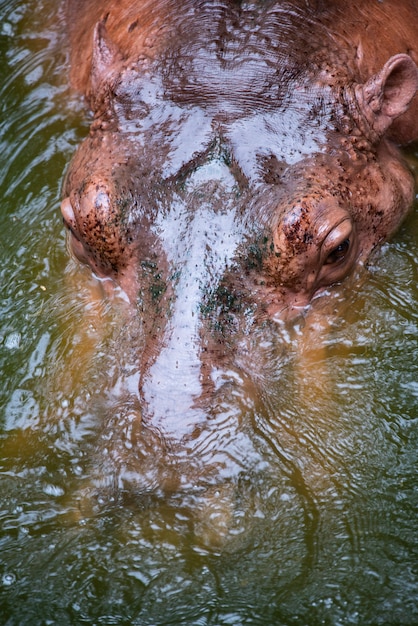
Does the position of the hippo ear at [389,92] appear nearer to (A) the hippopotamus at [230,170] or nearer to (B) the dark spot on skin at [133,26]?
(A) the hippopotamus at [230,170]

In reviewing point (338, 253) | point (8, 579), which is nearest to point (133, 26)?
point (338, 253)

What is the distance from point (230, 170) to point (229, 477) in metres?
1.39

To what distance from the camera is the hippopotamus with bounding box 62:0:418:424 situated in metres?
3.88

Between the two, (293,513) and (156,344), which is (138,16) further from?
(293,513)

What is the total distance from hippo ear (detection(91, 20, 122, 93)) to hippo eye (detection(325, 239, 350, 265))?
5.12 feet

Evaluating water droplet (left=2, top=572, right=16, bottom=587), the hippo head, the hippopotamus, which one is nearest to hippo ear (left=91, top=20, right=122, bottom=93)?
the hippopotamus

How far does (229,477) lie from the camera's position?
3.60 metres

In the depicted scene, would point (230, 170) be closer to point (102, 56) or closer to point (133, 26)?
point (102, 56)

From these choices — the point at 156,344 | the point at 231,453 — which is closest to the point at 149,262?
the point at 156,344

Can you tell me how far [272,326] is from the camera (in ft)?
13.1

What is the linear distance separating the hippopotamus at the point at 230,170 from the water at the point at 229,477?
171 millimetres

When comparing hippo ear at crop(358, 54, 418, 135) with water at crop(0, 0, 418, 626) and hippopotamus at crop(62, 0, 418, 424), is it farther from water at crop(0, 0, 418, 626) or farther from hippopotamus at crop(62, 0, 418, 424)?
water at crop(0, 0, 418, 626)

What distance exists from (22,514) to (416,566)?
164 centimetres

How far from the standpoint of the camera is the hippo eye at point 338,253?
13.4ft
